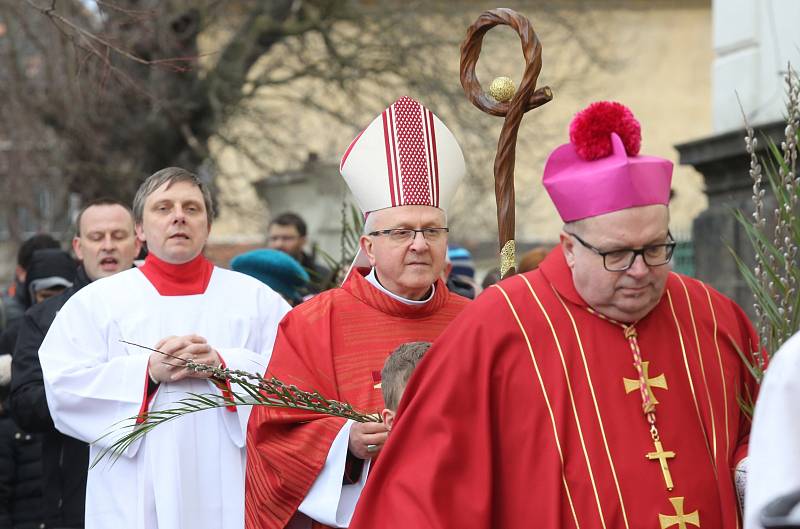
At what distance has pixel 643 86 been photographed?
29.3 metres

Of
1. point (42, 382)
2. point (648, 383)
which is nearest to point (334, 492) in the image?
point (648, 383)

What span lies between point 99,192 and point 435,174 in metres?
11.4

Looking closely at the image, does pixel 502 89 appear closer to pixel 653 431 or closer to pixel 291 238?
pixel 653 431

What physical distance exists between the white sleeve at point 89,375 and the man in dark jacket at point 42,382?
405mm

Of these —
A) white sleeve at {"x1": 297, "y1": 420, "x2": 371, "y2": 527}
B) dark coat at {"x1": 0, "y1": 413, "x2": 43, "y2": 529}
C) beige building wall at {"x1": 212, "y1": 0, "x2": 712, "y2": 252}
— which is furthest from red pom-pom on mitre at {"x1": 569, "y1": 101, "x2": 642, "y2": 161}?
beige building wall at {"x1": 212, "y1": 0, "x2": 712, "y2": 252}

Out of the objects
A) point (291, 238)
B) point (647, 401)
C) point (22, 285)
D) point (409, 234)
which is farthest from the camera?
point (291, 238)

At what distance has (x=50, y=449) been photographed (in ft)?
20.3

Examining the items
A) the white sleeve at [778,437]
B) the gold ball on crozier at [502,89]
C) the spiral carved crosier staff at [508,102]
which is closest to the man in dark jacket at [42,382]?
the spiral carved crosier staff at [508,102]

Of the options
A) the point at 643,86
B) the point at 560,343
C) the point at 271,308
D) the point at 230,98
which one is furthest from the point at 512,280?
the point at 643,86

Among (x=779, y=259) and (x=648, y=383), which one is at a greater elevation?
(x=779, y=259)

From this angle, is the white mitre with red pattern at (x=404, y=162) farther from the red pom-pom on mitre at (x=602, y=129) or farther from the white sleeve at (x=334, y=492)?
the red pom-pom on mitre at (x=602, y=129)

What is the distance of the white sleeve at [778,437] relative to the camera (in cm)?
233

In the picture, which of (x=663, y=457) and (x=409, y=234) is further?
(x=409, y=234)

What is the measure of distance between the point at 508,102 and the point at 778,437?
254 cm
